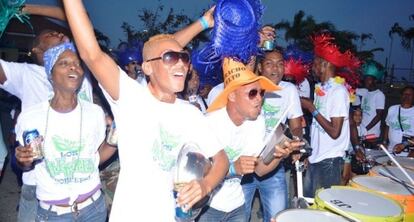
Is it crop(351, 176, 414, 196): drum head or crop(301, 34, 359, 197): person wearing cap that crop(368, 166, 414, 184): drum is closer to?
crop(351, 176, 414, 196): drum head

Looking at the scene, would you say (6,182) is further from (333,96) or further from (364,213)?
(364,213)

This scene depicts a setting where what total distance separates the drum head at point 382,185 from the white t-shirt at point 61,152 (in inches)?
90.9

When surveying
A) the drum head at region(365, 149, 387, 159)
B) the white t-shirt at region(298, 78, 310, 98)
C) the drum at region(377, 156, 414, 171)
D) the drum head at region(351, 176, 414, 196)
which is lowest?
the drum head at region(351, 176, 414, 196)

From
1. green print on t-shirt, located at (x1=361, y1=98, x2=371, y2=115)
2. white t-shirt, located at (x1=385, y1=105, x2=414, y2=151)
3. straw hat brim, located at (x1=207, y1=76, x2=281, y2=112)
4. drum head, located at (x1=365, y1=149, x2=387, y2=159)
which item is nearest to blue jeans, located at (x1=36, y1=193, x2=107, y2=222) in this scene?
straw hat brim, located at (x1=207, y1=76, x2=281, y2=112)

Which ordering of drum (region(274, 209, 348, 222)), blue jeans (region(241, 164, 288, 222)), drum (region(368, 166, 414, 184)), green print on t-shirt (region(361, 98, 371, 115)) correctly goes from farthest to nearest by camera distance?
green print on t-shirt (region(361, 98, 371, 115))
blue jeans (region(241, 164, 288, 222))
drum (region(368, 166, 414, 184))
drum (region(274, 209, 348, 222))

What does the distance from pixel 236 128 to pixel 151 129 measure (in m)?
1.31

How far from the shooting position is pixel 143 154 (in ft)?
6.51

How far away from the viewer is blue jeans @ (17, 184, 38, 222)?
2.80m

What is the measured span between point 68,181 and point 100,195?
0.35 m

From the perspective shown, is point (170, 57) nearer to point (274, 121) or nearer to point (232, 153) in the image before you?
point (232, 153)

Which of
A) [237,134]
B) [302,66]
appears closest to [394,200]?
[237,134]

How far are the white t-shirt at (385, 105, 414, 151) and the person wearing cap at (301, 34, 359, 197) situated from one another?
241cm

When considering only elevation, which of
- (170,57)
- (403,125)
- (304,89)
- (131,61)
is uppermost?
(131,61)

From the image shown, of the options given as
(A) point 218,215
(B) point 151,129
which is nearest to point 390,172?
(A) point 218,215
